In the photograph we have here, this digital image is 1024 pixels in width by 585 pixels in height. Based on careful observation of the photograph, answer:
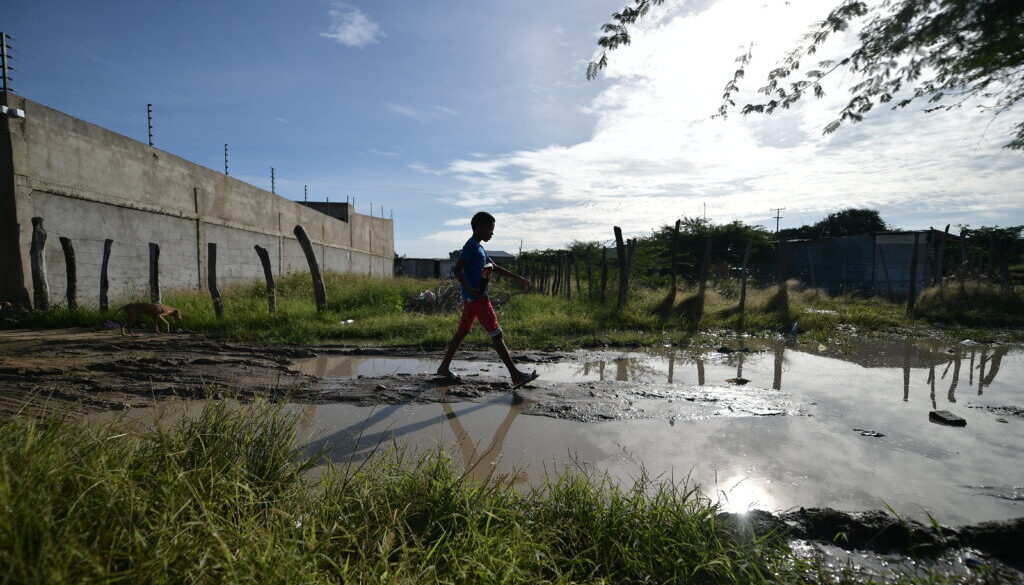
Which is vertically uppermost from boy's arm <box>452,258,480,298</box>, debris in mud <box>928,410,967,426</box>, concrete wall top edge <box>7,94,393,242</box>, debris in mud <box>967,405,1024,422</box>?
concrete wall top edge <box>7,94,393,242</box>

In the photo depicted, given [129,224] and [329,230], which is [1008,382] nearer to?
[129,224]

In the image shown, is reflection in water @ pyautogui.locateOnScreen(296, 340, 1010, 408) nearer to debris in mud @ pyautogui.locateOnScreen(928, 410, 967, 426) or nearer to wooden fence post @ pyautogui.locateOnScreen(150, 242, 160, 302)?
debris in mud @ pyautogui.locateOnScreen(928, 410, 967, 426)

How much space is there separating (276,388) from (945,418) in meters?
4.78

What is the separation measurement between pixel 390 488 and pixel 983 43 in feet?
14.5

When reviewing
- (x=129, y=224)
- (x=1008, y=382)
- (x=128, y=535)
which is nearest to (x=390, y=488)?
(x=128, y=535)

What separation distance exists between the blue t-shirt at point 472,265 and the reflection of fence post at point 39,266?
902cm

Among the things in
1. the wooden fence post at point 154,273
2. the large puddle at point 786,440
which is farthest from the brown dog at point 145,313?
the large puddle at point 786,440

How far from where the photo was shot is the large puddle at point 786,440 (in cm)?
246

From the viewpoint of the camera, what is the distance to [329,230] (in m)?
23.4

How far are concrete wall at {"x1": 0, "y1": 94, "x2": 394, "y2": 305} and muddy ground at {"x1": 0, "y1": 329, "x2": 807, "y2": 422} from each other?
158 inches

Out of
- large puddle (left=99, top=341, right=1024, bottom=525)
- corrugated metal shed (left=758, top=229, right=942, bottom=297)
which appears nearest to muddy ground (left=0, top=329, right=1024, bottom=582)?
large puddle (left=99, top=341, right=1024, bottom=525)

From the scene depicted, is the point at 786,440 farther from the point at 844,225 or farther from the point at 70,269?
the point at 844,225

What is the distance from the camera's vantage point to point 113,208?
10.5 meters

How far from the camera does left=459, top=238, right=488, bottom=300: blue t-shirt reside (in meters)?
4.57
